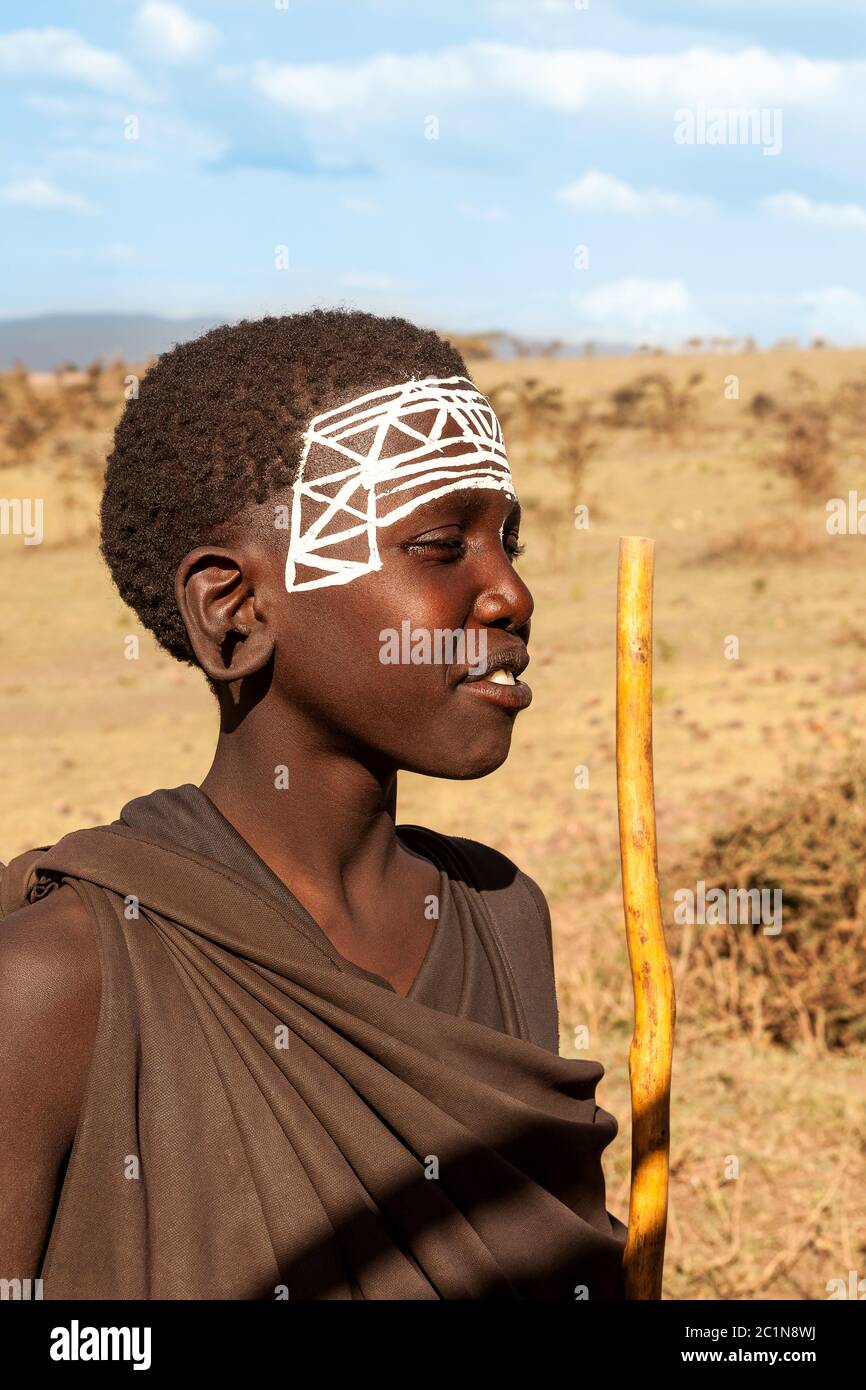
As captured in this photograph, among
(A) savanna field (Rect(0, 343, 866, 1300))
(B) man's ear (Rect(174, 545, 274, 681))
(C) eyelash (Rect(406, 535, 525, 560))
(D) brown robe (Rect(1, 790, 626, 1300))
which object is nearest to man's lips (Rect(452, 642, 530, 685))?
(C) eyelash (Rect(406, 535, 525, 560))

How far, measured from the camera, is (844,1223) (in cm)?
446

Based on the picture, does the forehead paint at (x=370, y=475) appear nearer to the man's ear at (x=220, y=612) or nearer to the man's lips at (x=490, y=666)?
the man's ear at (x=220, y=612)

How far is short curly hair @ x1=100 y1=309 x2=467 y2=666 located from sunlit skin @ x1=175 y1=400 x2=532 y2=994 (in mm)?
52

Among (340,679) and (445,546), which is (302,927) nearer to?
(340,679)

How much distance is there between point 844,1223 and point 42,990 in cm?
343

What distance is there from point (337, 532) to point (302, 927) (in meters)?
0.51

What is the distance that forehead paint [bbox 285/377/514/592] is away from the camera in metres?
1.96

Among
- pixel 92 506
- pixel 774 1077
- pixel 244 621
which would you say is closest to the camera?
pixel 244 621

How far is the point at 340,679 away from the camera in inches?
77.3

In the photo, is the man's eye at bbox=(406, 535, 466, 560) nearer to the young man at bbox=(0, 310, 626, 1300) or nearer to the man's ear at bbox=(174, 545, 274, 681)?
the young man at bbox=(0, 310, 626, 1300)

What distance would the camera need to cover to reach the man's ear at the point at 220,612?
78.2 inches

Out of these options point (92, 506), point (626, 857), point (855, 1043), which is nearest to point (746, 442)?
point (92, 506)

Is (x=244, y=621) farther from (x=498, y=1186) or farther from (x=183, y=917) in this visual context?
(x=498, y=1186)

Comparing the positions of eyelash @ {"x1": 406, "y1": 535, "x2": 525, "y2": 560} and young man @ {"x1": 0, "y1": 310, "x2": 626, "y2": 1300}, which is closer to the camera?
young man @ {"x1": 0, "y1": 310, "x2": 626, "y2": 1300}
